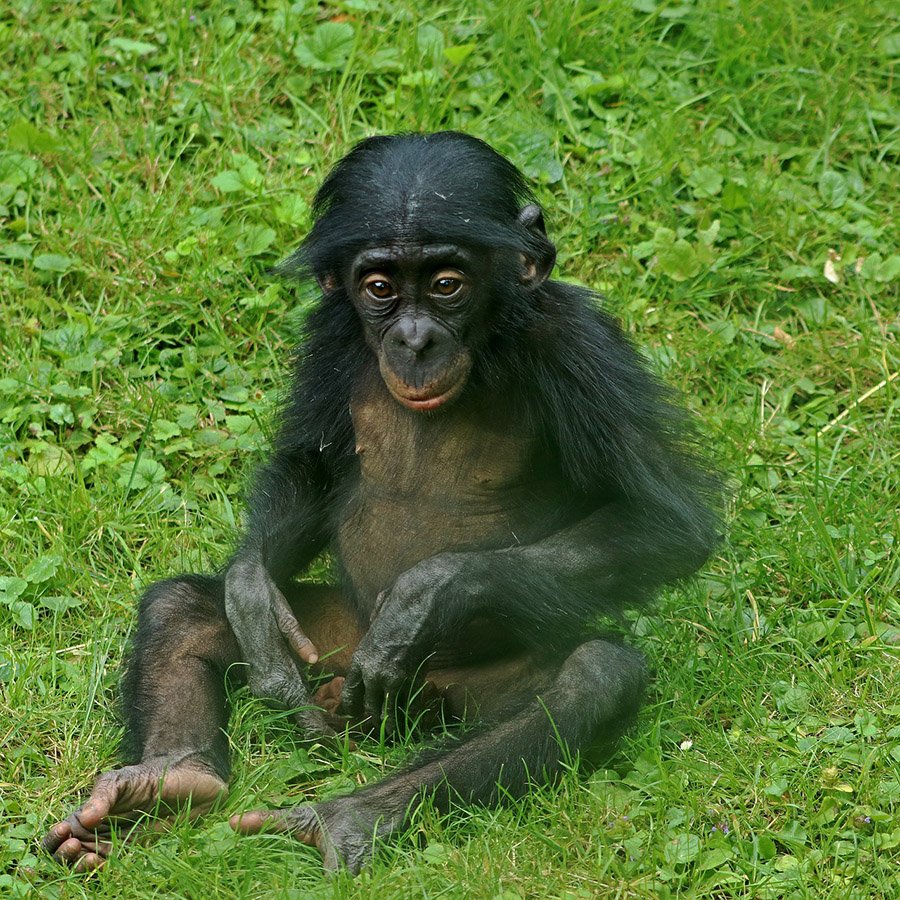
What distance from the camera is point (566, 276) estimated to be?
8.88m

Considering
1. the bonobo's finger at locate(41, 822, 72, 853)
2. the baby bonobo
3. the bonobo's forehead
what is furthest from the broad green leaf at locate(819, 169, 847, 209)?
the bonobo's finger at locate(41, 822, 72, 853)

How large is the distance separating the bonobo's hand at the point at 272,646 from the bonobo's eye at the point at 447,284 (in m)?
1.35

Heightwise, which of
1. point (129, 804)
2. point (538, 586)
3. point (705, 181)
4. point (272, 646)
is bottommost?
point (129, 804)

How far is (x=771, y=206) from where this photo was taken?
9000 millimetres

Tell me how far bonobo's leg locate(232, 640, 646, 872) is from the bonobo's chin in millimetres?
1065

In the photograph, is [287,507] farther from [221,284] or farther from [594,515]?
[221,284]

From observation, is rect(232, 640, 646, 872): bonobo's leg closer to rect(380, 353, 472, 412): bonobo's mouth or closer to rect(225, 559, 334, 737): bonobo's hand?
rect(225, 559, 334, 737): bonobo's hand

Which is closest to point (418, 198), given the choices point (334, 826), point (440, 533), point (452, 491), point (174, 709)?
point (452, 491)

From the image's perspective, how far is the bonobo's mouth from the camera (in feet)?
20.0

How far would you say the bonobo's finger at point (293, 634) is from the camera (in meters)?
6.38

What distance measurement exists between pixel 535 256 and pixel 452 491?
997 mm

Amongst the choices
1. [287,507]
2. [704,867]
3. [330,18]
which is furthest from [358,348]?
[330,18]

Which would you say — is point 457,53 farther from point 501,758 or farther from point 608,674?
point 501,758

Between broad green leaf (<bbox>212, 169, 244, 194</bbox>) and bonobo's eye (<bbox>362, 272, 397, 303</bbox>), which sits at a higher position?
broad green leaf (<bbox>212, 169, 244, 194</bbox>)
